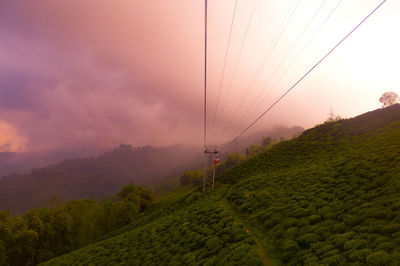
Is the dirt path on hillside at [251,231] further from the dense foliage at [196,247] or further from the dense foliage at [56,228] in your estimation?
the dense foliage at [56,228]

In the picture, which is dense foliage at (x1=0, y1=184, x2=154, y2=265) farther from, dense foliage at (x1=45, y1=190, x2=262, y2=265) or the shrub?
the shrub

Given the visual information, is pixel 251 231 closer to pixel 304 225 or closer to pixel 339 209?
pixel 304 225

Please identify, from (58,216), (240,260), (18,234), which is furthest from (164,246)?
(58,216)

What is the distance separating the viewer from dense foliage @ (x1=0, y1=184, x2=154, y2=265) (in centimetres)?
5756

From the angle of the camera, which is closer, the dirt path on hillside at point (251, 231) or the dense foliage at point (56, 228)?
the dirt path on hillside at point (251, 231)

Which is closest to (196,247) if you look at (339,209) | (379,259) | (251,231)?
(251,231)

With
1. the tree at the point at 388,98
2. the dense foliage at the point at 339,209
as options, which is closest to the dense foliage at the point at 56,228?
the dense foliage at the point at 339,209

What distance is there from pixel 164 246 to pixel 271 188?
2238 cm

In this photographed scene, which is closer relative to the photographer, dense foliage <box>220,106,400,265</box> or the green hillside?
dense foliage <box>220,106,400,265</box>

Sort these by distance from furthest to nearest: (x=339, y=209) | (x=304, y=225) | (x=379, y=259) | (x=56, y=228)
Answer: (x=56, y=228) < (x=339, y=209) < (x=304, y=225) < (x=379, y=259)

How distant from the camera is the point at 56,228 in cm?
6944

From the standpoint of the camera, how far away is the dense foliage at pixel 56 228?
189ft

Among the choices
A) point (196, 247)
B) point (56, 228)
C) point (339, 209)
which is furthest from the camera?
point (56, 228)

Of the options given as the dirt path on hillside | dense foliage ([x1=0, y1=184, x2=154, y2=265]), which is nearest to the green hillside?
the dirt path on hillside
